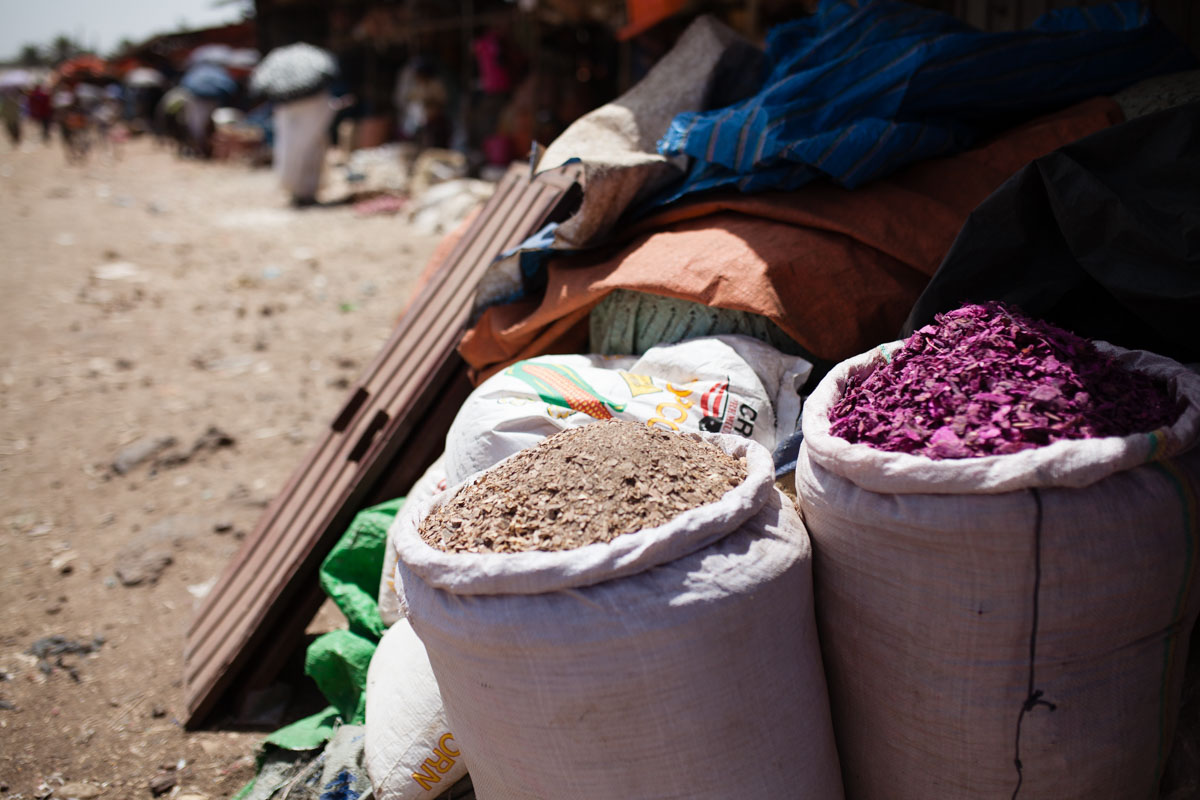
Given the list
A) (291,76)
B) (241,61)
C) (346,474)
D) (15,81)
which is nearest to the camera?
(346,474)

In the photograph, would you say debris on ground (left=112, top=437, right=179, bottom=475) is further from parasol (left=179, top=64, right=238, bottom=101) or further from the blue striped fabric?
parasol (left=179, top=64, right=238, bottom=101)

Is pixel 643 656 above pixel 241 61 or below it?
above

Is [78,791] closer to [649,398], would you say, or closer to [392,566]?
[392,566]

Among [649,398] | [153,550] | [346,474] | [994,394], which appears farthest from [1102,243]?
[153,550]

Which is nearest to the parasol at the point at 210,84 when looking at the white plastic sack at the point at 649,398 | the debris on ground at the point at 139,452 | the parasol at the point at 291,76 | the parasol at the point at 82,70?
the parasol at the point at 291,76

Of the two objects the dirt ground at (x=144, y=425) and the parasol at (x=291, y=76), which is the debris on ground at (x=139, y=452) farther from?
the parasol at (x=291, y=76)

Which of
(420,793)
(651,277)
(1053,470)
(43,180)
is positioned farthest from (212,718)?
(43,180)

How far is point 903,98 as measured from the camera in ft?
6.70

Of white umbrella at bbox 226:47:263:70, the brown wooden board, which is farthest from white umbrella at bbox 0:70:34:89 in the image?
the brown wooden board

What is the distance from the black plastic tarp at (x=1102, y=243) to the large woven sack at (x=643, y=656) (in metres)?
Result: 0.67

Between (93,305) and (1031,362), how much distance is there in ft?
20.2

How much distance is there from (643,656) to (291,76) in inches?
347

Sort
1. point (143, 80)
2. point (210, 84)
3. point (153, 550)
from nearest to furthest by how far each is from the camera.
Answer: point (153, 550) < point (210, 84) < point (143, 80)

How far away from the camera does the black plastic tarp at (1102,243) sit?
1400 mm
